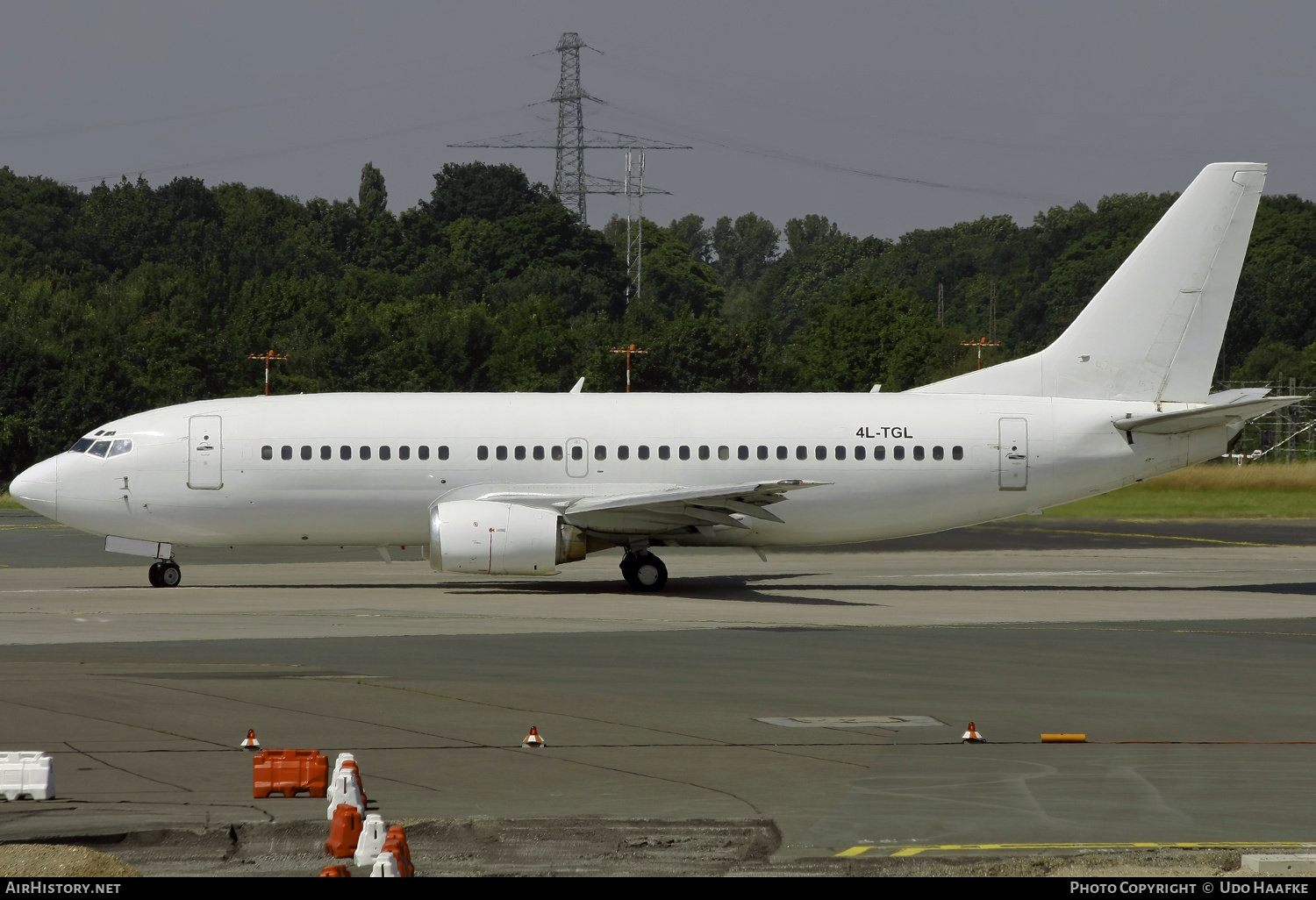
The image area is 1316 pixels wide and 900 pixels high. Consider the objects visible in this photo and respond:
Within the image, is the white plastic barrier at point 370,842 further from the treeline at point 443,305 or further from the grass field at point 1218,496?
the treeline at point 443,305

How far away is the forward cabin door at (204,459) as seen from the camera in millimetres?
31938

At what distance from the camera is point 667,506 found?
30.8 metres

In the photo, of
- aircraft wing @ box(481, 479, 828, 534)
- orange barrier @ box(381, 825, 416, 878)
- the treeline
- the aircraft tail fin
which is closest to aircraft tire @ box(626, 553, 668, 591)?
aircraft wing @ box(481, 479, 828, 534)

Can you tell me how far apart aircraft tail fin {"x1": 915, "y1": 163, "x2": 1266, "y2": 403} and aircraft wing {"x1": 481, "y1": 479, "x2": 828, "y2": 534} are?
7.00m

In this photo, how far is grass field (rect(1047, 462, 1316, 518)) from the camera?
57.9 meters

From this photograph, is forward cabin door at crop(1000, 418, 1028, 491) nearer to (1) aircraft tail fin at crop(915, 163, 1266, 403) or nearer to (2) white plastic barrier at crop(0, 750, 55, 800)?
(1) aircraft tail fin at crop(915, 163, 1266, 403)

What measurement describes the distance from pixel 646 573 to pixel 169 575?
1059cm

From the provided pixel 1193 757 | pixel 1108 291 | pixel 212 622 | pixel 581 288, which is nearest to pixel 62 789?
pixel 1193 757

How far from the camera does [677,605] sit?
29938 millimetres

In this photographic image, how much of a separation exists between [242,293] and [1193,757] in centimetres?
10697

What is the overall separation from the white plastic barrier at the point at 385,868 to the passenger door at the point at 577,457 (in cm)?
2364

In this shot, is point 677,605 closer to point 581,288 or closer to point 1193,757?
point 1193,757

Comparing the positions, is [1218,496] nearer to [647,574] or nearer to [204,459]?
[647,574]

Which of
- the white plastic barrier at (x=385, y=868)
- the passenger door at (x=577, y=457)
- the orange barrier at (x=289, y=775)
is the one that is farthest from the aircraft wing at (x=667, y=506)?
the white plastic barrier at (x=385, y=868)
